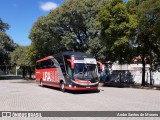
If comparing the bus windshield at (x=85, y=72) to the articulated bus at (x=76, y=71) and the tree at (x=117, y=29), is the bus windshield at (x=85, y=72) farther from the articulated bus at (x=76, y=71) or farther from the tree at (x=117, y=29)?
the tree at (x=117, y=29)

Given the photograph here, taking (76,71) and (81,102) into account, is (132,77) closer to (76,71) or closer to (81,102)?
(76,71)

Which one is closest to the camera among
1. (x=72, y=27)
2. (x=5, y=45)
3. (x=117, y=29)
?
(x=117, y=29)

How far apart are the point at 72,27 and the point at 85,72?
54.9 feet

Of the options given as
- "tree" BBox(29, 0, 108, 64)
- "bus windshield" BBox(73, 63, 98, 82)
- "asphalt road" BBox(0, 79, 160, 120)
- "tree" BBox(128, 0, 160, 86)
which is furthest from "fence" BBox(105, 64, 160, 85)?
"asphalt road" BBox(0, 79, 160, 120)

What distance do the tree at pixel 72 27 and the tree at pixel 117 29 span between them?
4960 mm

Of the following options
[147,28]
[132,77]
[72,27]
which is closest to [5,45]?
[72,27]

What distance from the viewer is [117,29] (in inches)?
1140

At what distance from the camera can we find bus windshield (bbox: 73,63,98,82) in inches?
871

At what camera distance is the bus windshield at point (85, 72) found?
2212 cm

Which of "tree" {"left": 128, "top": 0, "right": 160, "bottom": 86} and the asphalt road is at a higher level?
"tree" {"left": 128, "top": 0, "right": 160, "bottom": 86}

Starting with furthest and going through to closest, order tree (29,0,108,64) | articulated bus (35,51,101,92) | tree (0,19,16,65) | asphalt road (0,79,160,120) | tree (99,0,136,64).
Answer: tree (0,19,16,65) < tree (29,0,108,64) < tree (99,0,136,64) < articulated bus (35,51,101,92) < asphalt road (0,79,160,120)

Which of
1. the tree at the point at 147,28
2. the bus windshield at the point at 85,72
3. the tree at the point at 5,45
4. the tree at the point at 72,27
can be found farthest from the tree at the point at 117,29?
the tree at the point at 5,45

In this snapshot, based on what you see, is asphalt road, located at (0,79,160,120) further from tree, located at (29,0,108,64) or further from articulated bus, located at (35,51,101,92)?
tree, located at (29,0,108,64)

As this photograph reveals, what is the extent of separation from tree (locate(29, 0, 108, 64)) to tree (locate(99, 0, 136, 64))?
496cm
